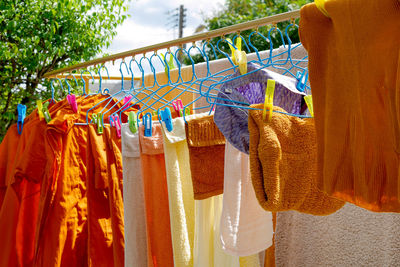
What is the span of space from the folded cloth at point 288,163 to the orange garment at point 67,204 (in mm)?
833

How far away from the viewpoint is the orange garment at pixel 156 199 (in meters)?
1.23

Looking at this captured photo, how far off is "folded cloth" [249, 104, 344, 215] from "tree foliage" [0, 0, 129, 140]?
2021 mm

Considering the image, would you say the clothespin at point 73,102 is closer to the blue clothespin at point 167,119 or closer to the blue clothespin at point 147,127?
the blue clothespin at point 147,127

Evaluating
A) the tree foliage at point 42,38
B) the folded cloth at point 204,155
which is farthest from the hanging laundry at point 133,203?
the tree foliage at point 42,38

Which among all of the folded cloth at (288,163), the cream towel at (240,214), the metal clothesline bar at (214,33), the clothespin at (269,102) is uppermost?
the metal clothesline bar at (214,33)

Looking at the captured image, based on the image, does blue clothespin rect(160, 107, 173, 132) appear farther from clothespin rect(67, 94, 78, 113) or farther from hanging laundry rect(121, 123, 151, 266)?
clothespin rect(67, 94, 78, 113)

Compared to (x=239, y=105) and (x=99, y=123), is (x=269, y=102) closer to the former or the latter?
(x=239, y=105)

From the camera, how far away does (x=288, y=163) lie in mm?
807

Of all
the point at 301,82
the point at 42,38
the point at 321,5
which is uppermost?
the point at 42,38

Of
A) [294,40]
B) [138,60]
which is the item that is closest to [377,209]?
[138,60]

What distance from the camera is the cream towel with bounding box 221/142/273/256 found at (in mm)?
947

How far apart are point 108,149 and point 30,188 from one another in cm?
52

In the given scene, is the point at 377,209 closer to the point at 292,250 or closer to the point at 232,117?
the point at 232,117

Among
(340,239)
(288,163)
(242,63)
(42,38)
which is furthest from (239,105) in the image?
(42,38)
